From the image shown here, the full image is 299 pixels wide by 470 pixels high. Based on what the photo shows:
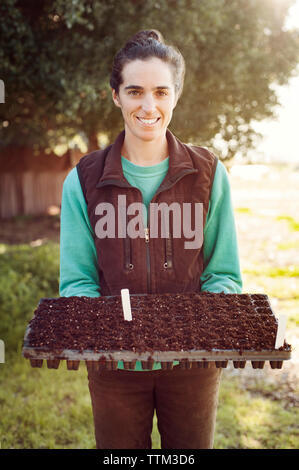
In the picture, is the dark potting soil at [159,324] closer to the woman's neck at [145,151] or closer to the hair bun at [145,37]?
the woman's neck at [145,151]

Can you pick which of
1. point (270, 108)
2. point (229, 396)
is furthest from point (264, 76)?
point (229, 396)

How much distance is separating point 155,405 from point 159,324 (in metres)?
0.41

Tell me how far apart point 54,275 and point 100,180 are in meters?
4.09

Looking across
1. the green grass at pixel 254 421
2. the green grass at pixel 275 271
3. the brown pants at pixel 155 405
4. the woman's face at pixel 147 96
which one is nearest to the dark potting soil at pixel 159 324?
the brown pants at pixel 155 405

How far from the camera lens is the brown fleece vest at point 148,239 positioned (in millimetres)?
1889

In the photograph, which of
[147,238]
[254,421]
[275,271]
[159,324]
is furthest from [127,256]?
[275,271]

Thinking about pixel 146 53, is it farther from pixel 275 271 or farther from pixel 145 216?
pixel 275 271

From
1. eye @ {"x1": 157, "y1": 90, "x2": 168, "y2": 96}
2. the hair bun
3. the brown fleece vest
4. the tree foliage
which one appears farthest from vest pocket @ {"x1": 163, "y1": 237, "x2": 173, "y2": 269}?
the tree foliage

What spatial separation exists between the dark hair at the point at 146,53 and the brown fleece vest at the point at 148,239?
0.32 m

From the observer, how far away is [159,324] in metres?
1.80

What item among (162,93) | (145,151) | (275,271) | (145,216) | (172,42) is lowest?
(275,271)

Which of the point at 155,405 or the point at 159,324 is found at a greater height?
the point at 159,324

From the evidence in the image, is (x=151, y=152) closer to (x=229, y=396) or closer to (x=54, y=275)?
(x=229, y=396)

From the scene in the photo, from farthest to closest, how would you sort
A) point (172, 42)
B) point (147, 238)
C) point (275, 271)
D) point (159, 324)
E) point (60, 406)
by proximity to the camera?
Answer: point (275, 271) → point (172, 42) → point (60, 406) → point (147, 238) → point (159, 324)
